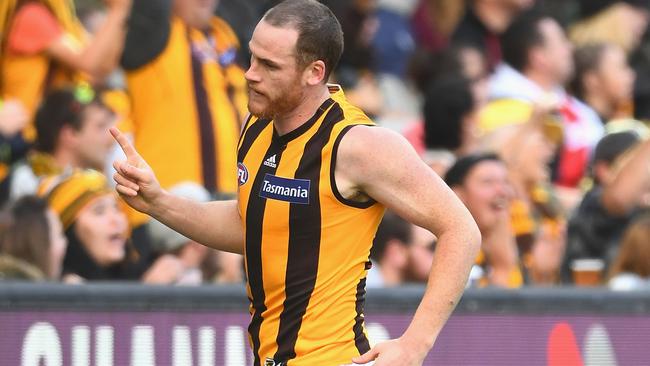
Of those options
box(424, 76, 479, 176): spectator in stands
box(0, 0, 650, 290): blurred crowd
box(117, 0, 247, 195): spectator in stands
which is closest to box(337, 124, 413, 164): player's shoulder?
box(0, 0, 650, 290): blurred crowd

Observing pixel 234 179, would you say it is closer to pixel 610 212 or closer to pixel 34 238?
pixel 34 238

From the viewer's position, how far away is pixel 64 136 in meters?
8.20

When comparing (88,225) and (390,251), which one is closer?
(88,225)

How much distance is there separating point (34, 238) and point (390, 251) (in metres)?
1.85

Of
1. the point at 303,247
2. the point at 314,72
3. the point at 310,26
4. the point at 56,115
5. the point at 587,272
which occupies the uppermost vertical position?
the point at 310,26

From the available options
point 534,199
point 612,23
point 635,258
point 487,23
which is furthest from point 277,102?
point 612,23

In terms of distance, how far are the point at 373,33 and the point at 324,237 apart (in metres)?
6.59

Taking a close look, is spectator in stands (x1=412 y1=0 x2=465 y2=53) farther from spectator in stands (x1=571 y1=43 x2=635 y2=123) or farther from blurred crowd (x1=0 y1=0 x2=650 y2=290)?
blurred crowd (x1=0 y1=0 x2=650 y2=290)

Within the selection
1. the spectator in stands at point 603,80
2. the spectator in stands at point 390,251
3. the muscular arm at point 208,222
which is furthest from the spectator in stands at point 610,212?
the muscular arm at point 208,222

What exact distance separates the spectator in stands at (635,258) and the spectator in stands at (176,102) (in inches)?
83.3

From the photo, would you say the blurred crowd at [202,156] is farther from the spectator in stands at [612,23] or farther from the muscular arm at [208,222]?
the muscular arm at [208,222]

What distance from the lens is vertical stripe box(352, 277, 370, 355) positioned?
4.71 m

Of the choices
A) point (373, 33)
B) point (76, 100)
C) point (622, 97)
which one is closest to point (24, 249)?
point (76, 100)

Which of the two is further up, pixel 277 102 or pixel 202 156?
pixel 277 102
